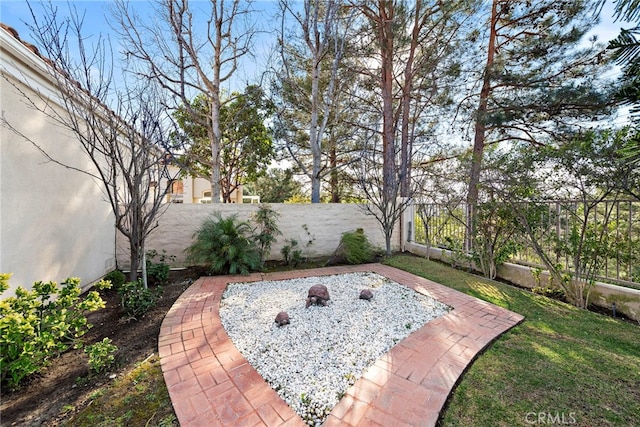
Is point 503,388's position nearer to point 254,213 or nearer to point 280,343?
point 280,343

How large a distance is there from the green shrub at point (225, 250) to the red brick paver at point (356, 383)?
75.8 inches

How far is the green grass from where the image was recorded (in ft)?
6.53

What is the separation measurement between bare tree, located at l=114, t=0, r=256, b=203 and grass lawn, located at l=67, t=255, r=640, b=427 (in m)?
8.34

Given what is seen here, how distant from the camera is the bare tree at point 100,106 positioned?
3648 mm

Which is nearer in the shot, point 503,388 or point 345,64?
point 503,388

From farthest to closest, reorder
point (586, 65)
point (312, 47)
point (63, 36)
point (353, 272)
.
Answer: point (312, 47)
point (586, 65)
point (353, 272)
point (63, 36)

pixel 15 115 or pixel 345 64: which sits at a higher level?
pixel 345 64

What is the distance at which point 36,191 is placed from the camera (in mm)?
3650

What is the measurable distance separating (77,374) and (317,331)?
8.13 feet

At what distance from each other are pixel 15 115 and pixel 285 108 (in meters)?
8.94

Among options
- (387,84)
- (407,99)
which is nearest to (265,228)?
(387,84)

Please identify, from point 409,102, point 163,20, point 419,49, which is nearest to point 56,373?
point 163,20

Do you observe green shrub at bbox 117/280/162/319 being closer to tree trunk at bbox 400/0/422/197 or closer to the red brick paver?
the red brick paver

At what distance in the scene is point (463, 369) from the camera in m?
2.54
